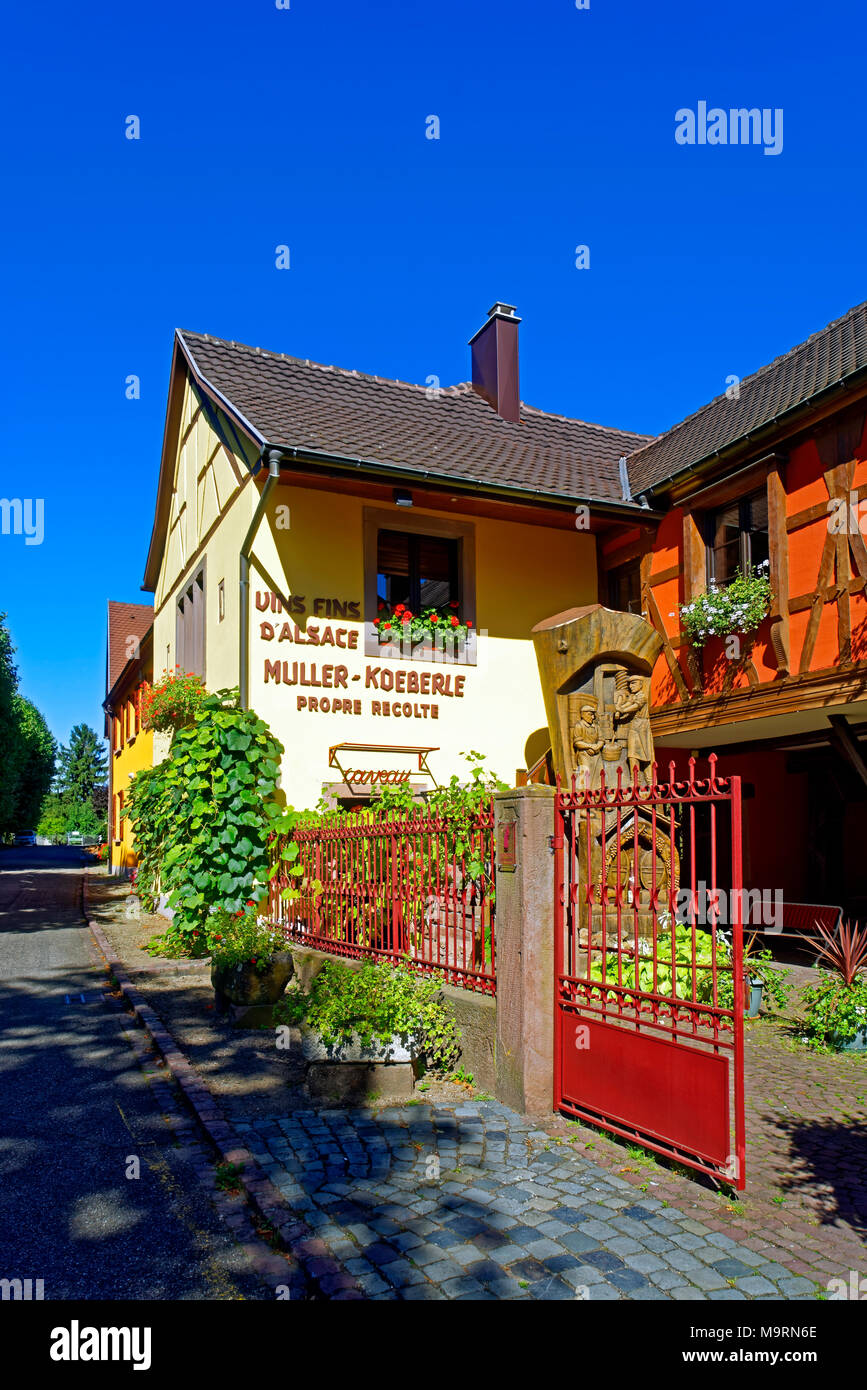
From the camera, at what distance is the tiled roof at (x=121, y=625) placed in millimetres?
33438

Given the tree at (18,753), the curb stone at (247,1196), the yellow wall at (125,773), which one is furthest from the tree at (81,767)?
the curb stone at (247,1196)

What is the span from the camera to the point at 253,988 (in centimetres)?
770

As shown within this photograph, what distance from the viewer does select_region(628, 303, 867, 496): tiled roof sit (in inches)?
419

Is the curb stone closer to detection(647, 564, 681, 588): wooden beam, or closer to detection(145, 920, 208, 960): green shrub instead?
detection(145, 920, 208, 960): green shrub

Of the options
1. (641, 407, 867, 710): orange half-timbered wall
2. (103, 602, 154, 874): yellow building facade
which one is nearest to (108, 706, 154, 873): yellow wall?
(103, 602, 154, 874): yellow building facade

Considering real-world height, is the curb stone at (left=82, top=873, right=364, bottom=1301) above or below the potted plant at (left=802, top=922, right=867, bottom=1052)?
below

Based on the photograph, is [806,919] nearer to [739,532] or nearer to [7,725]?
[739,532]

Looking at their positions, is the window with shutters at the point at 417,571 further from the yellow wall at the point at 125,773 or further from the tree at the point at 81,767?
the tree at the point at 81,767

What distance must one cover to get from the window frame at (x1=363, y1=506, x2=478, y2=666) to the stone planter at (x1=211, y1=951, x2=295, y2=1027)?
497cm

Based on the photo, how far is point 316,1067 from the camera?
5730mm

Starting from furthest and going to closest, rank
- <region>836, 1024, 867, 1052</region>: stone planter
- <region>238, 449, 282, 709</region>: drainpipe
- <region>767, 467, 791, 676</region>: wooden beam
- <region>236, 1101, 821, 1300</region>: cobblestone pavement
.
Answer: <region>238, 449, 282, 709</region>: drainpipe < <region>767, 467, 791, 676</region>: wooden beam < <region>836, 1024, 867, 1052</region>: stone planter < <region>236, 1101, 821, 1300</region>: cobblestone pavement

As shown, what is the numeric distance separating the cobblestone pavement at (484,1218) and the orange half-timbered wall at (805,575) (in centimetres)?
653

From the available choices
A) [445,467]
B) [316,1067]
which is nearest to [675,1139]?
[316,1067]

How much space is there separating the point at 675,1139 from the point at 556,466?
1080 cm
